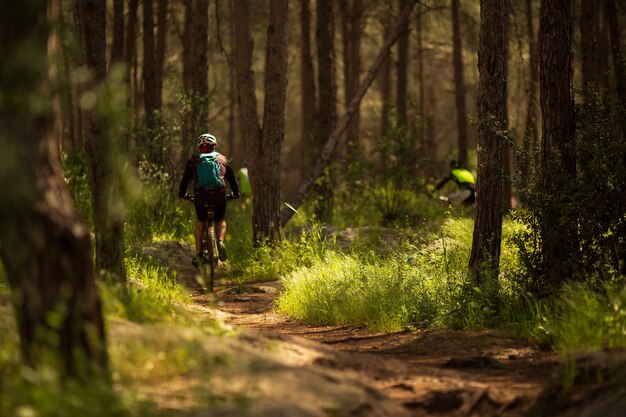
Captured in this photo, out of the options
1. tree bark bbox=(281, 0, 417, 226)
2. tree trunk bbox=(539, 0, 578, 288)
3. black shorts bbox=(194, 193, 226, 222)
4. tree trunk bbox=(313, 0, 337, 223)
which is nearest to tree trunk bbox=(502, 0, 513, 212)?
tree trunk bbox=(539, 0, 578, 288)

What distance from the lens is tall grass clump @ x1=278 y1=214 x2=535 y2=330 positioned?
9656 mm

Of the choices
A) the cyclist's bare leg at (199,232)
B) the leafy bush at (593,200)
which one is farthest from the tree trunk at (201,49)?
the leafy bush at (593,200)

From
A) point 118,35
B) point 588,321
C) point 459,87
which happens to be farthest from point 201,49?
point 588,321

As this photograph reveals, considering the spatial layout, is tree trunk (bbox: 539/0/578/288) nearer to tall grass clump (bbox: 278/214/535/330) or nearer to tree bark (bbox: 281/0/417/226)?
tall grass clump (bbox: 278/214/535/330)

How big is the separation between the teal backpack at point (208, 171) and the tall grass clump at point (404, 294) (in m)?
1.82

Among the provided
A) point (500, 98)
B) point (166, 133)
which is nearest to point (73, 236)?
point (500, 98)

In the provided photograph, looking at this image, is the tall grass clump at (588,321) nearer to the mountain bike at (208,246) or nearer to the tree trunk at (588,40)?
the mountain bike at (208,246)

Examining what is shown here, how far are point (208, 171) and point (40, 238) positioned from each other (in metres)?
7.84

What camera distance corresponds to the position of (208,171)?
1283 centimetres

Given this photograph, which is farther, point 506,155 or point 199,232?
point 506,155

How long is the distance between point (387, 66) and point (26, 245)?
98.2 ft

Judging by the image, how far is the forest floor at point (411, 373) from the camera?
5535 mm

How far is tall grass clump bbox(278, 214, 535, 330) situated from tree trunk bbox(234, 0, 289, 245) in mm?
2825

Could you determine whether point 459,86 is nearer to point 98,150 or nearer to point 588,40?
point 588,40
